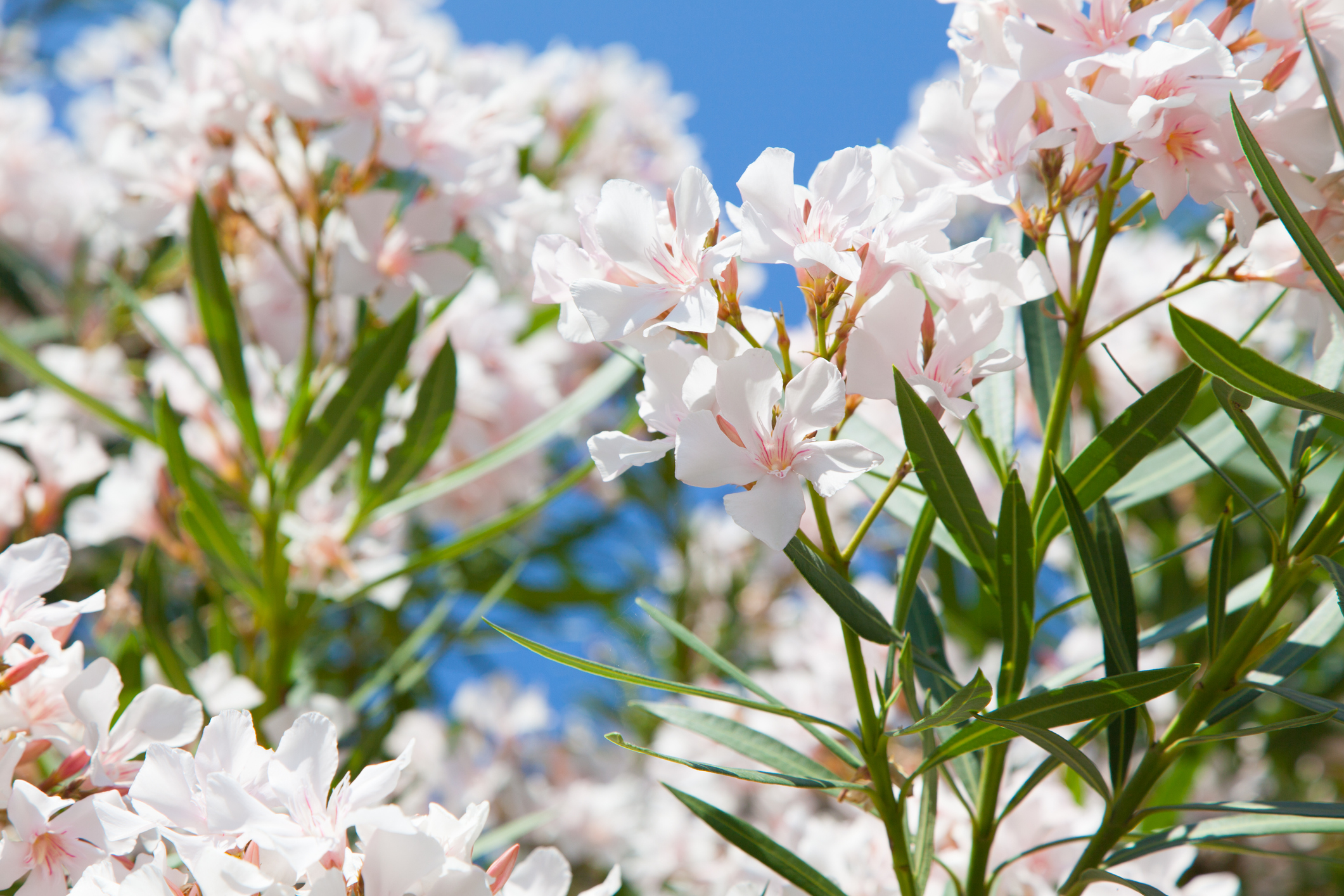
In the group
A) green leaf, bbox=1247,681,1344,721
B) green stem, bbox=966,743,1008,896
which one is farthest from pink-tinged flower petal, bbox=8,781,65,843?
green leaf, bbox=1247,681,1344,721

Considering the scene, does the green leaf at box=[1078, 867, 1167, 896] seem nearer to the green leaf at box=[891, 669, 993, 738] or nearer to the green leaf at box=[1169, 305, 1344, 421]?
the green leaf at box=[891, 669, 993, 738]

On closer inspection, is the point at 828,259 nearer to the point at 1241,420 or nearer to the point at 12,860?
the point at 1241,420

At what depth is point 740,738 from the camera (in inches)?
28.0

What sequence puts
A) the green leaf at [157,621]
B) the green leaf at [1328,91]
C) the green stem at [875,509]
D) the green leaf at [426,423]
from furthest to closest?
the green leaf at [426,423], the green leaf at [157,621], the green stem at [875,509], the green leaf at [1328,91]

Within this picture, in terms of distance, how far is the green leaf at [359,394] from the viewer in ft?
3.50

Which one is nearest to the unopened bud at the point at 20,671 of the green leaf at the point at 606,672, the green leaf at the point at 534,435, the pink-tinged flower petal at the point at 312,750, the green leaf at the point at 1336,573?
the pink-tinged flower petal at the point at 312,750

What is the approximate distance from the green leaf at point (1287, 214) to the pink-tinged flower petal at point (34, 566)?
666 mm

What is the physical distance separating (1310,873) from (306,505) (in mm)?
2085

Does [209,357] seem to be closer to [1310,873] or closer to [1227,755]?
[1227,755]

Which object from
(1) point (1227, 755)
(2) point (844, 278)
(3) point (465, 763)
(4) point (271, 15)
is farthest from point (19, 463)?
(1) point (1227, 755)

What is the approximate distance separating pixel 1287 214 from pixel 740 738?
46 centimetres

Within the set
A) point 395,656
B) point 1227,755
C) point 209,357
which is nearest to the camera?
point 395,656

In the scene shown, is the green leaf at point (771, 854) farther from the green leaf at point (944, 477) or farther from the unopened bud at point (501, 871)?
the green leaf at point (944, 477)

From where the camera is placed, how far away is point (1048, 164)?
62cm
